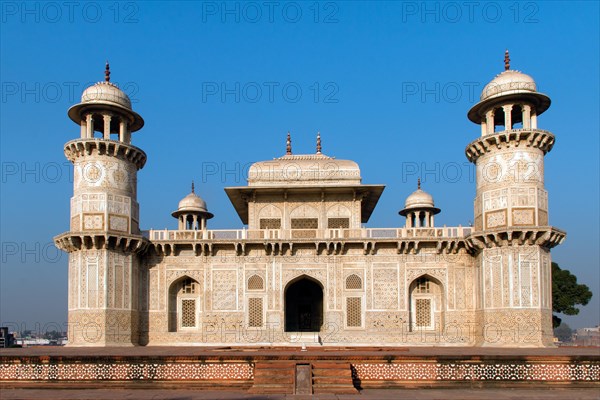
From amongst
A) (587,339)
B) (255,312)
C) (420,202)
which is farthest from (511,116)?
(587,339)

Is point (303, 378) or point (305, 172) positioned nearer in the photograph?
point (303, 378)

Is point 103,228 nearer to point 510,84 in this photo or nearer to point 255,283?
point 255,283

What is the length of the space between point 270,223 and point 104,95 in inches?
353

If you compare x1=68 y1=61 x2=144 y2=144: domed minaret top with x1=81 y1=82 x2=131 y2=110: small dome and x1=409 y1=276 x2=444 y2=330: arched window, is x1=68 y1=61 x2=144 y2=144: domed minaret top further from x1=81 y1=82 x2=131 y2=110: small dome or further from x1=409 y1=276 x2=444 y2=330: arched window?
x1=409 y1=276 x2=444 y2=330: arched window

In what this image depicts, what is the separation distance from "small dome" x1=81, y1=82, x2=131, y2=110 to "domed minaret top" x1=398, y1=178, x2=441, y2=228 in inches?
611

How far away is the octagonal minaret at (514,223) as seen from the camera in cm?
2186

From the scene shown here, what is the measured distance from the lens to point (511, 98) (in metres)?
23.2

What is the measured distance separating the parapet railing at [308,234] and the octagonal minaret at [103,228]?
65.4 inches

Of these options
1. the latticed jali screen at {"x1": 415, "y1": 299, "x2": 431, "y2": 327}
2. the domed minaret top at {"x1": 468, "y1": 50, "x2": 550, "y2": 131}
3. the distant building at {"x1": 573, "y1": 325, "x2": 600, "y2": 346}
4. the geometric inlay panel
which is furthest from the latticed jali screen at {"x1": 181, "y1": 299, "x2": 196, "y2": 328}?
the distant building at {"x1": 573, "y1": 325, "x2": 600, "y2": 346}

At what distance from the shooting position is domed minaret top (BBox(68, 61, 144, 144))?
24.2 meters

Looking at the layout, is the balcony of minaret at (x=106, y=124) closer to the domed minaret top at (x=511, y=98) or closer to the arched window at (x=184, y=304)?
the arched window at (x=184, y=304)

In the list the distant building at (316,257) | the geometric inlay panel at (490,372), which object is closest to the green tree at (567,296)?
the distant building at (316,257)

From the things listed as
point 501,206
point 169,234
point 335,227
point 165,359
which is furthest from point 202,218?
point 165,359

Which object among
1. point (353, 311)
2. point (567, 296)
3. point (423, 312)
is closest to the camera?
point (353, 311)
